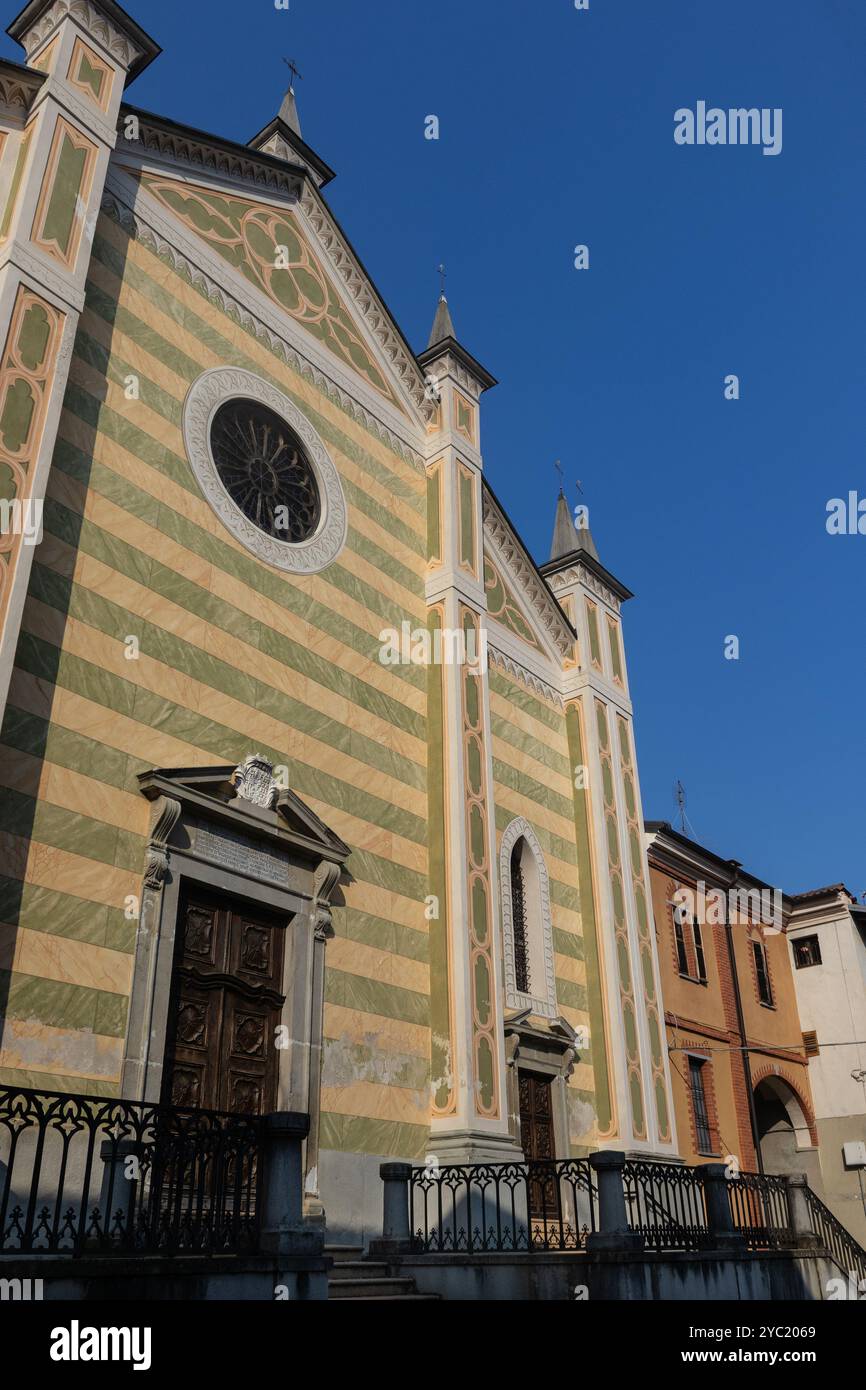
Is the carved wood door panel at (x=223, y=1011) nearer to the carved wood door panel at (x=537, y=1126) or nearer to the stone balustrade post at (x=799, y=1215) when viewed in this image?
the carved wood door panel at (x=537, y=1126)

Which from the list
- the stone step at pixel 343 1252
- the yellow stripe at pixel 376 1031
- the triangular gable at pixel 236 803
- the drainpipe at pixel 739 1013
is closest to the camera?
the triangular gable at pixel 236 803

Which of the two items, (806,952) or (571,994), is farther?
(806,952)

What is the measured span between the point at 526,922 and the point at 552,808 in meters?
2.20

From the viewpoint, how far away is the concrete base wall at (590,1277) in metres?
9.66

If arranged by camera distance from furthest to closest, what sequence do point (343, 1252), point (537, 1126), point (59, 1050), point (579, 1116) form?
point (579, 1116) < point (537, 1126) < point (343, 1252) < point (59, 1050)

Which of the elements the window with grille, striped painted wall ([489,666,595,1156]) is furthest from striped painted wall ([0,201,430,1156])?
the window with grille

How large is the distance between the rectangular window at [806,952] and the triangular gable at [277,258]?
18.4m

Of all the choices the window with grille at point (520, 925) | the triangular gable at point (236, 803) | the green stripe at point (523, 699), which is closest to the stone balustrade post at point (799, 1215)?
the window with grille at point (520, 925)

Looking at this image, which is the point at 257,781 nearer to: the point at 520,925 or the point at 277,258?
the point at 520,925

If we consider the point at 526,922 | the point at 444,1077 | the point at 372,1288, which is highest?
the point at 526,922

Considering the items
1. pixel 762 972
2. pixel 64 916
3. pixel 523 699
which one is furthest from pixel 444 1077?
pixel 762 972

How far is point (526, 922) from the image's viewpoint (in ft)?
53.5

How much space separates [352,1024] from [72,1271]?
6343mm
